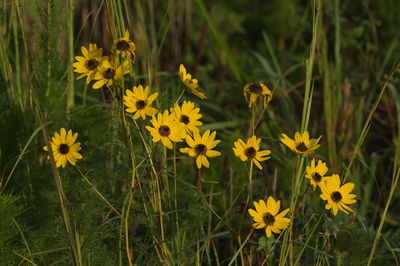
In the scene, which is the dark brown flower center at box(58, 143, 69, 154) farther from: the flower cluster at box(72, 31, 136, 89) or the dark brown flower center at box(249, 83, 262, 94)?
the dark brown flower center at box(249, 83, 262, 94)

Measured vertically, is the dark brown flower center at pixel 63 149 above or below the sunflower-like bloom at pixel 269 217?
above

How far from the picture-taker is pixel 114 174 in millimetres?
1268

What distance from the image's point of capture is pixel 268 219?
1068 millimetres

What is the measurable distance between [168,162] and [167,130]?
614 millimetres

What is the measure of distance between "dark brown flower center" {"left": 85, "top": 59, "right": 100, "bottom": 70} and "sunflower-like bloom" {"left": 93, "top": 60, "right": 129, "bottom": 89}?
15 mm

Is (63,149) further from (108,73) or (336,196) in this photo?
(336,196)

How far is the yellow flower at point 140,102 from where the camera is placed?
1.04 m

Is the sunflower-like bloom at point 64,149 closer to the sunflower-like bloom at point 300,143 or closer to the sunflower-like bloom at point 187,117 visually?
the sunflower-like bloom at point 187,117

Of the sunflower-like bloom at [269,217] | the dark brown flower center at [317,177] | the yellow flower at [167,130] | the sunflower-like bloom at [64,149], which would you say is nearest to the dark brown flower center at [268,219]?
the sunflower-like bloom at [269,217]

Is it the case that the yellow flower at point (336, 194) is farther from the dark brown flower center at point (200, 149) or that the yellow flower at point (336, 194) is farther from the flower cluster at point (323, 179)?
the dark brown flower center at point (200, 149)

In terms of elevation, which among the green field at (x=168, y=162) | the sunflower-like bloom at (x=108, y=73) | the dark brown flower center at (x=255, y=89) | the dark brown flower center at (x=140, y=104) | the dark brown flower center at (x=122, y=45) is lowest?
the green field at (x=168, y=162)

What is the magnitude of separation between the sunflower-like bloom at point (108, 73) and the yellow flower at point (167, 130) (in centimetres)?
10

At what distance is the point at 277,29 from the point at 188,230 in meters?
1.77

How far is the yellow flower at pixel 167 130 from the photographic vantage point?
1.03m
